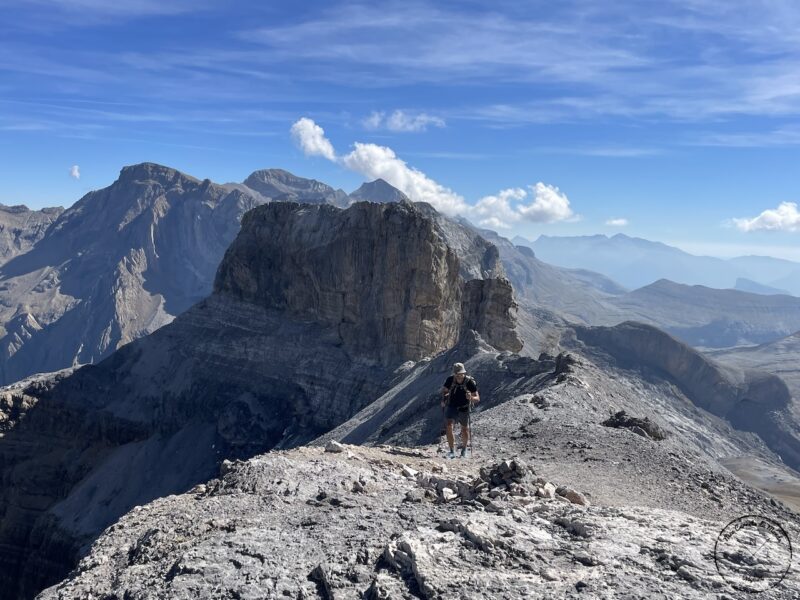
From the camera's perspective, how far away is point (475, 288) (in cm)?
5406

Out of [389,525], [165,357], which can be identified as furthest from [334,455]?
[165,357]

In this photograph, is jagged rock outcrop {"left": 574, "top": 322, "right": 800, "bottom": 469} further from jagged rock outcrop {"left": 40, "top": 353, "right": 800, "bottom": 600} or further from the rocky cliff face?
jagged rock outcrop {"left": 40, "top": 353, "right": 800, "bottom": 600}

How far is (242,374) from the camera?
209ft

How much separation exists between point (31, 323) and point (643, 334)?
159 metres

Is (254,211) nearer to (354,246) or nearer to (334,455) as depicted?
(354,246)

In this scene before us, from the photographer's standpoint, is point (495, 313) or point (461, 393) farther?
point (495, 313)

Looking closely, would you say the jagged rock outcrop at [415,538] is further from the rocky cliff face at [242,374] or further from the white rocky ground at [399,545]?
the rocky cliff face at [242,374]

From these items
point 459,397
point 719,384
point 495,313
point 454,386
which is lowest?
point 719,384

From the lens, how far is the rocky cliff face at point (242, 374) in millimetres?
54750

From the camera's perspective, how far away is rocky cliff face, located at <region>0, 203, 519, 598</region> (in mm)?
54750

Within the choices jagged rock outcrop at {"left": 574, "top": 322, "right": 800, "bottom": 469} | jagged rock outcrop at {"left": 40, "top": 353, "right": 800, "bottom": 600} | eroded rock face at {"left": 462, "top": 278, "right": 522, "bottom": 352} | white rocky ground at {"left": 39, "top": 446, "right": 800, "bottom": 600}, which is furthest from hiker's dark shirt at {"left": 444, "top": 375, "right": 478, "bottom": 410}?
jagged rock outcrop at {"left": 574, "top": 322, "right": 800, "bottom": 469}

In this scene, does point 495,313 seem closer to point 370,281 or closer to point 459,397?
point 370,281

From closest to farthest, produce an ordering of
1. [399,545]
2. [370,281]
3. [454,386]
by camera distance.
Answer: [399,545] < [454,386] < [370,281]

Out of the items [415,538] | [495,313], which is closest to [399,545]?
[415,538]
